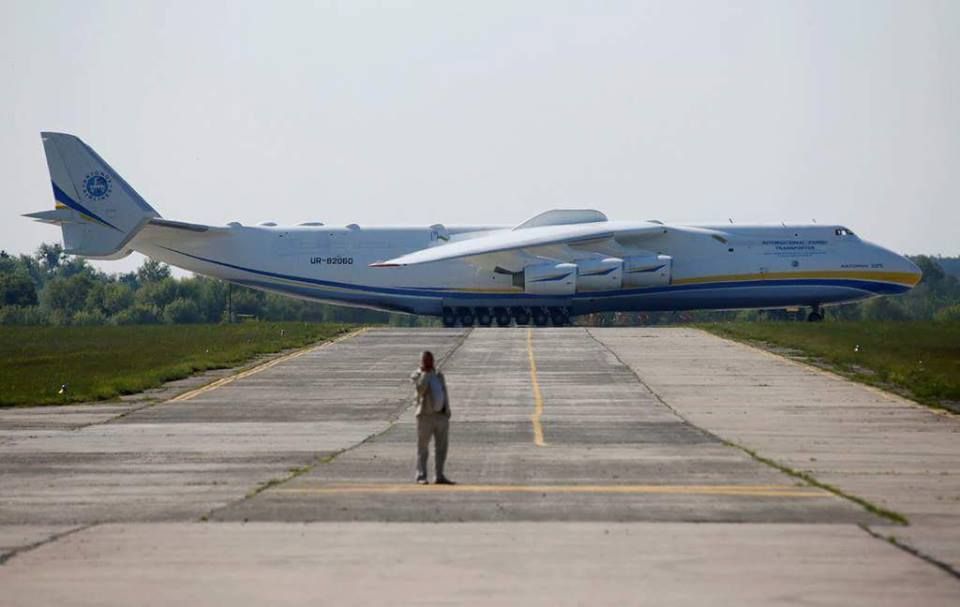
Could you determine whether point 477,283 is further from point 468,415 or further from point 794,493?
point 794,493

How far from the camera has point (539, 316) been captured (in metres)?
60.7

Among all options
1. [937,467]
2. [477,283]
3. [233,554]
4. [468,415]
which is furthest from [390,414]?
[477,283]

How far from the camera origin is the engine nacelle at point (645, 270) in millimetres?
57469

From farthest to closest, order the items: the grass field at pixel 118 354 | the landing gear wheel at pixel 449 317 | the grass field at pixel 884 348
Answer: the landing gear wheel at pixel 449 317
the grass field at pixel 118 354
the grass field at pixel 884 348

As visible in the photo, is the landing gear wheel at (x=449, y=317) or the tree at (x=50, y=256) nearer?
the landing gear wheel at (x=449, y=317)

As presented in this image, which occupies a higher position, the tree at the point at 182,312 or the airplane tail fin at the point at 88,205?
the airplane tail fin at the point at 88,205

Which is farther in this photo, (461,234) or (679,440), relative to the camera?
(461,234)

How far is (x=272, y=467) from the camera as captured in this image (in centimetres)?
1977

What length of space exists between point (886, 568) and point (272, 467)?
928 cm

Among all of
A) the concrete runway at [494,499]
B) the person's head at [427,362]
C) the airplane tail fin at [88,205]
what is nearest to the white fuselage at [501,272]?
the airplane tail fin at [88,205]

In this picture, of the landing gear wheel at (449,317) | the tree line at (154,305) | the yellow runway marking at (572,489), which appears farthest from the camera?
the tree line at (154,305)

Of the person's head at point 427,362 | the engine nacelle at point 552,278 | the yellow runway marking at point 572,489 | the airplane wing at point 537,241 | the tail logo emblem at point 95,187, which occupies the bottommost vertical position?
the yellow runway marking at point 572,489

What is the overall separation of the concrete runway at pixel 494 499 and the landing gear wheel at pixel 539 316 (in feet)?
91.6

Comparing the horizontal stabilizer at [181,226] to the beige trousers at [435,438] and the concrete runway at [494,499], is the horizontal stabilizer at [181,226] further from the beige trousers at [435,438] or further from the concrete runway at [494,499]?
the beige trousers at [435,438]
